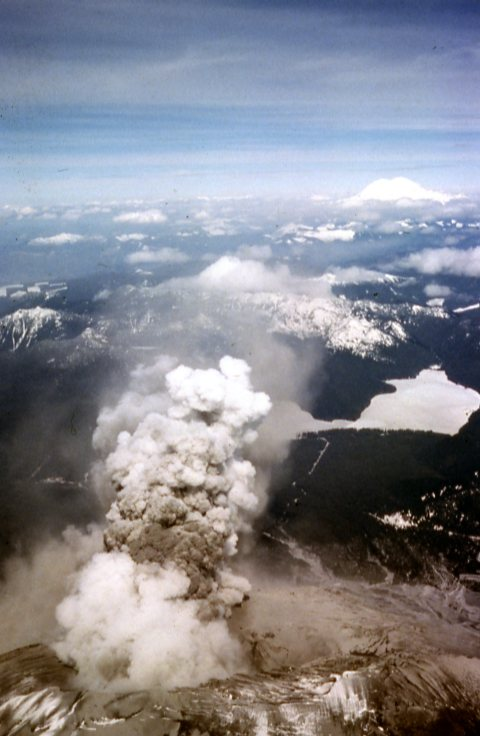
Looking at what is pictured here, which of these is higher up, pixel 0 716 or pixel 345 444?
pixel 0 716

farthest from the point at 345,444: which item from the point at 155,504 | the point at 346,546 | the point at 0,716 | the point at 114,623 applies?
the point at 0,716

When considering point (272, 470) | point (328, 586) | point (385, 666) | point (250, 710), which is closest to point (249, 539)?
point (328, 586)

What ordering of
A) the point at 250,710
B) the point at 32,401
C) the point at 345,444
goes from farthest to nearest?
the point at 32,401
the point at 345,444
the point at 250,710

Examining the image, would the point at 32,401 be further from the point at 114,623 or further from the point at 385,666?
the point at 385,666

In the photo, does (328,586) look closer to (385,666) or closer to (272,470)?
(385,666)

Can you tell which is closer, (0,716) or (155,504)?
(0,716)

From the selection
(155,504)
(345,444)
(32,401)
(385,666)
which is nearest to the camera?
(385,666)

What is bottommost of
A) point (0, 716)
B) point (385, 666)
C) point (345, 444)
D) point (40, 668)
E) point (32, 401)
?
point (345, 444)
